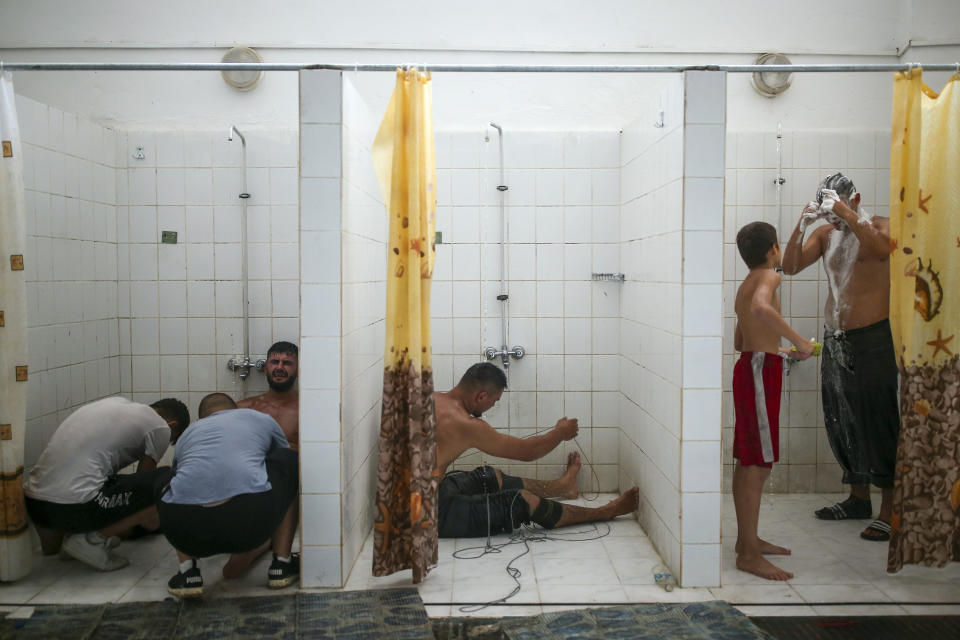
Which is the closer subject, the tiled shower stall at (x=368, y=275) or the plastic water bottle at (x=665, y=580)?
the plastic water bottle at (x=665, y=580)

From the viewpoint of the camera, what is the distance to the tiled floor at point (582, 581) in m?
3.01

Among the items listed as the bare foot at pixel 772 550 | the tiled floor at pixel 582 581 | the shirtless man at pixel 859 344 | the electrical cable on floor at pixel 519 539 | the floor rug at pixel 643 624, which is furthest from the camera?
the shirtless man at pixel 859 344

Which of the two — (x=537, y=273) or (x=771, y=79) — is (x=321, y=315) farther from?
(x=771, y=79)

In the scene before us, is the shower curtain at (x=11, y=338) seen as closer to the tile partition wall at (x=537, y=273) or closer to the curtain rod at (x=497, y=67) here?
the curtain rod at (x=497, y=67)

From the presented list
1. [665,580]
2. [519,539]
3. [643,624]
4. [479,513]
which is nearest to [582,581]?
[665,580]

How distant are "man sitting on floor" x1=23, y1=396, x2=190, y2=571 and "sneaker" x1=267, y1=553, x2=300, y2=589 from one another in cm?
59

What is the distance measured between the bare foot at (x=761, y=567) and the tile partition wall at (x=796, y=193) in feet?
3.94

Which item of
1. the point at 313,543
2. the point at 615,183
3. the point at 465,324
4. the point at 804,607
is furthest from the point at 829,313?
the point at 313,543

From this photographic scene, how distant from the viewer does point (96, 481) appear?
3.29m

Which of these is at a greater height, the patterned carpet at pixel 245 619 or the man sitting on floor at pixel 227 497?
the man sitting on floor at pixel 227 497

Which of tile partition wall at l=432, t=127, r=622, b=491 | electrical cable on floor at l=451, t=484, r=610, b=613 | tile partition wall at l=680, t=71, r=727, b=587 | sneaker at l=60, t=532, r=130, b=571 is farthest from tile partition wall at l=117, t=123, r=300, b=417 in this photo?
tile partition wall at l=680, t=71, r=727, b=587

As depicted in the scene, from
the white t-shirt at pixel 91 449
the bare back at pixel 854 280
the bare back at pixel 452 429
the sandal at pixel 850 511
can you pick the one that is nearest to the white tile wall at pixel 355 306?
the bare back at pixel 452 429

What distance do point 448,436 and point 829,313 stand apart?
6.64 feet

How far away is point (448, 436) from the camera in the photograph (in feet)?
11.8
